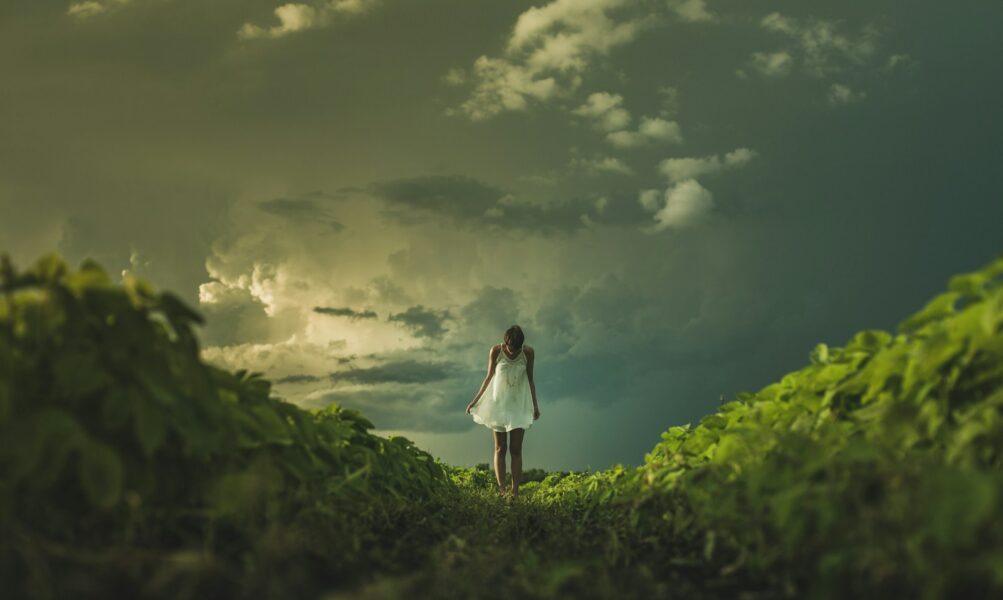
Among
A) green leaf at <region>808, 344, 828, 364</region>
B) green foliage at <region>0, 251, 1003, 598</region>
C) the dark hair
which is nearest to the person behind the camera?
green foliage at <region>0, 251, 1003, 598</region>

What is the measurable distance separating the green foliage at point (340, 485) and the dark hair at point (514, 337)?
7.38m

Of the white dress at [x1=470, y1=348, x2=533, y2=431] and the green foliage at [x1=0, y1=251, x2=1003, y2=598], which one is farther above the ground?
the white dress at [x1=470, y1=348, x2=533, y2=431]

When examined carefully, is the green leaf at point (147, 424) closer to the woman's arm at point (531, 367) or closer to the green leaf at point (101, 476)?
the green leaf at point (101, 476)

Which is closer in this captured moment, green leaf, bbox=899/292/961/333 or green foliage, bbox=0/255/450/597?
green foliage, bbox=0/255/450/597

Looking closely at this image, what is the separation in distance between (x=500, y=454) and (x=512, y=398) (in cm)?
102

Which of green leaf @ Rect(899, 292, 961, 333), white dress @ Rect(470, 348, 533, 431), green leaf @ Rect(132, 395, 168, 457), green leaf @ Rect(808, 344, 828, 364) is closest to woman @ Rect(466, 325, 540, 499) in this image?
white dress @ Rect(470, 348, 533, 431)

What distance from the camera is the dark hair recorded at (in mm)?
12010

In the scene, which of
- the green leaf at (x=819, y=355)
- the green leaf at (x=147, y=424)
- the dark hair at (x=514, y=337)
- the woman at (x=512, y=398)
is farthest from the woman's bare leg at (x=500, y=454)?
the green leaf at (x=147, y=424)

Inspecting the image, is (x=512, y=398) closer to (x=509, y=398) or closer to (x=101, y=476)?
(x=509, y=398)

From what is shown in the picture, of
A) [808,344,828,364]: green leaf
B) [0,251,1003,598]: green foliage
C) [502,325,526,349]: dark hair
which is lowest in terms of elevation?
[0,251,1003,598]: green foliage

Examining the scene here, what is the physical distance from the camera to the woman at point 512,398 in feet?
39.9

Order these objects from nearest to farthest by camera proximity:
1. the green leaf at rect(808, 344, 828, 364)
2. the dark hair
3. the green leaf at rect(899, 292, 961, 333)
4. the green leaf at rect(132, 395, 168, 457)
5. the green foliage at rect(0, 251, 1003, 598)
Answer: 1. the green foliage at rect(0, 251, 1003, 598)
2. the green leaf at rect(132, 395, 168, 457)
3. the green leaf at rect(899, 292, 961, 333)
4. the green leaf at rect(808, 344, 828, 364)
5. the dark hair

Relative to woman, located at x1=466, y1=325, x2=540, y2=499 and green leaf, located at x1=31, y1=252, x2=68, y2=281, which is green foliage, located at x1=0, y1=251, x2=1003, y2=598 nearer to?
green leaf, located at x1=31, y1=252, x2=68, y2=281

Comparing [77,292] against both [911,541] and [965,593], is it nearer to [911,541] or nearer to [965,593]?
[911,541]
